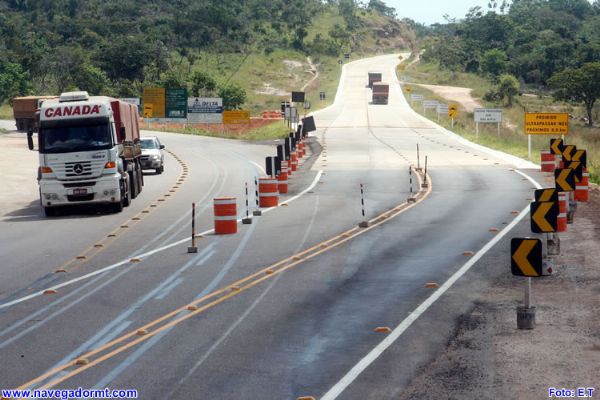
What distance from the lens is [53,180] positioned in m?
29.7

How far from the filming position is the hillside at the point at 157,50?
4779 inches

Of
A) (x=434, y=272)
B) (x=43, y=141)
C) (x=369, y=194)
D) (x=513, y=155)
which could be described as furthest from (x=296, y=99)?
(x=434, y=272)

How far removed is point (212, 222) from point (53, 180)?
17.2 ft

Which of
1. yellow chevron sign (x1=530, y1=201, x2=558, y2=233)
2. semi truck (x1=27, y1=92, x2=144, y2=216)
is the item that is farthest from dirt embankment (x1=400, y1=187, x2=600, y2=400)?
semi truck (x1=27, y1=92, x2=144, y2=216)

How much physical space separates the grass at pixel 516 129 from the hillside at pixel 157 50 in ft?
68.3

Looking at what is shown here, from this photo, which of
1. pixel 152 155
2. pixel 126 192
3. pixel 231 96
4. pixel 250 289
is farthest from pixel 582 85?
pixel 250 289

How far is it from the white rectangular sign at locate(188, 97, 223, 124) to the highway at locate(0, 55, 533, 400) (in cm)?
4665

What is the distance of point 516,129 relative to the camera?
91.3m

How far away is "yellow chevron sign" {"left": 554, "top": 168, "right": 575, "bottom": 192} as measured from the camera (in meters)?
23.6

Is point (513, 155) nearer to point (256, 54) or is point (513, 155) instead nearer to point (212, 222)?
point (212, 222)

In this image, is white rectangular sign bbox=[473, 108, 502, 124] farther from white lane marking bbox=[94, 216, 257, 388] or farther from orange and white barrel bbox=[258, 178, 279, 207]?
white lane marking bbox=[94, 216, 257, 388]

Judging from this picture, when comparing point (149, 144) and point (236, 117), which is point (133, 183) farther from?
point (236, 117)

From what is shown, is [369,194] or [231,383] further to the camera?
[369,194]

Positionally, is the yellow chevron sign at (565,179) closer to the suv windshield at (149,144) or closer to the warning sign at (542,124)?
the warning sign at (542,124)
